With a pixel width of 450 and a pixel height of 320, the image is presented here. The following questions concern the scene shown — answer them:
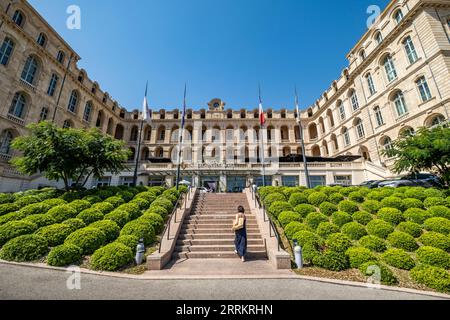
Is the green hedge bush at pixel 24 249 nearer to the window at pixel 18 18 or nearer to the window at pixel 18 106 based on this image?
the window at pixel 18 106

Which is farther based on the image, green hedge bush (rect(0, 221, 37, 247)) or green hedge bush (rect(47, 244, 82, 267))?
green hedge bush (rect(0, 221, 37, 247))

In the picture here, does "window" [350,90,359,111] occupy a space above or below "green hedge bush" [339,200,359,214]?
above

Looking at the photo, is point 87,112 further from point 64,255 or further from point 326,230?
point 326,230

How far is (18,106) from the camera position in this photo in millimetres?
21188

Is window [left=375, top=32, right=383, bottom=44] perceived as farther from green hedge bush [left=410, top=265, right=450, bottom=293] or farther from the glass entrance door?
green hedge bush [left=410, top=265, right=450, bottom=293]

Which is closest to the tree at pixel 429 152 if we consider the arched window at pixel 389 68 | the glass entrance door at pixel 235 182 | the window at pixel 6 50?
the arched window at pixel 389 68

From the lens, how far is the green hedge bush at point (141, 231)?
25.9ft

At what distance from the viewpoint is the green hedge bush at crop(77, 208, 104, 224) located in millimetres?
8968

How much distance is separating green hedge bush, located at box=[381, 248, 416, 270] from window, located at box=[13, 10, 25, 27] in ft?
120

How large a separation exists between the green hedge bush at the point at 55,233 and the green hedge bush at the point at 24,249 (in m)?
0.43

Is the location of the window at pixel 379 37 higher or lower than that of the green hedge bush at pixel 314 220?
higher

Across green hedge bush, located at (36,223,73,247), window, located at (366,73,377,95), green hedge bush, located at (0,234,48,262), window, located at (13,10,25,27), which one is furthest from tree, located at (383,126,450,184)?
window, located at (13,10,25,27)
